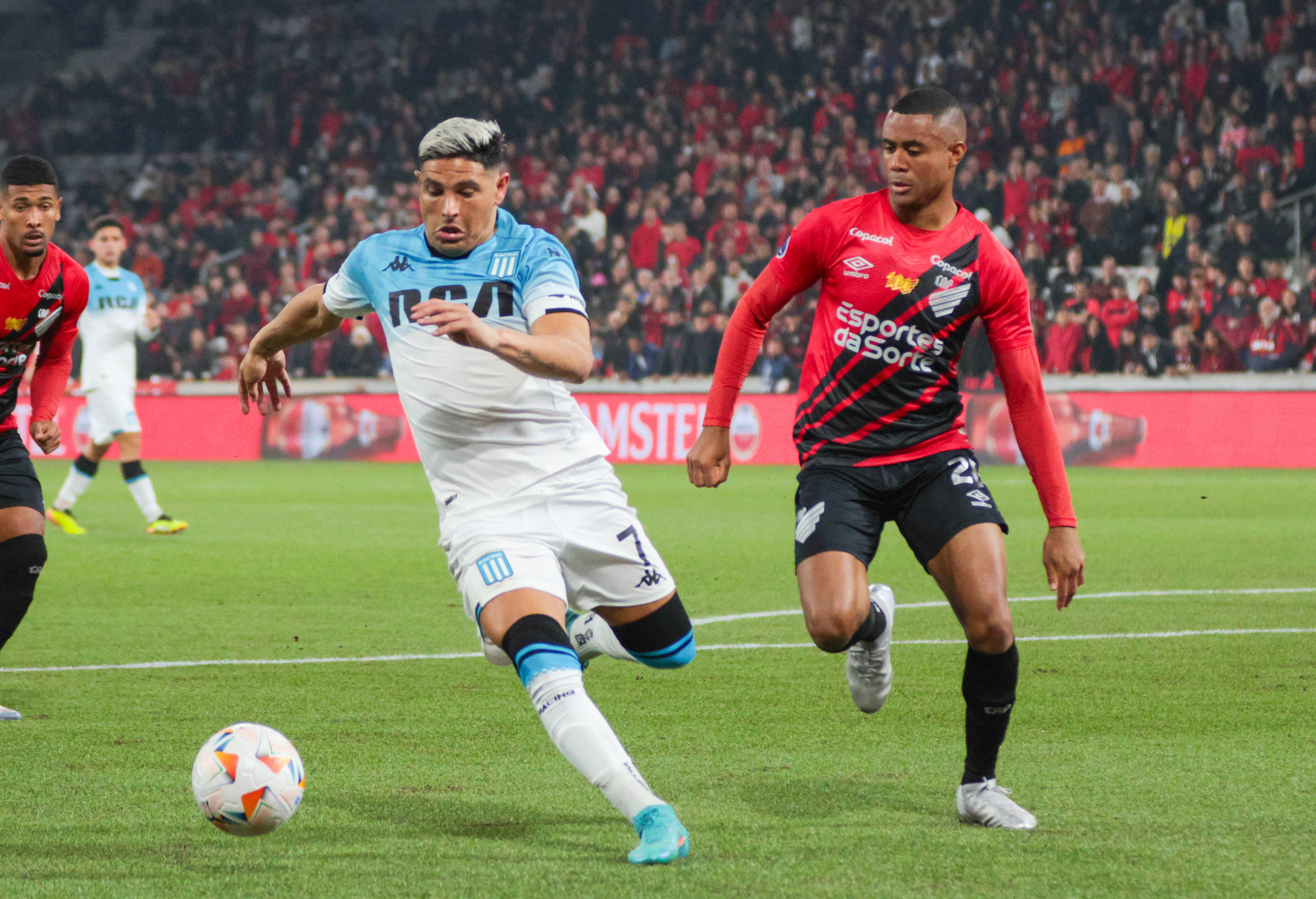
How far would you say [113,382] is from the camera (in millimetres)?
13711

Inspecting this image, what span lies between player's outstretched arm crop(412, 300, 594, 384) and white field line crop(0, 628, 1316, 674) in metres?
3.36

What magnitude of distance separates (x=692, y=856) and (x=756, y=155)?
24019 mm

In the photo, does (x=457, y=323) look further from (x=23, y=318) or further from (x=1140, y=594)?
(x=1140, y=594)

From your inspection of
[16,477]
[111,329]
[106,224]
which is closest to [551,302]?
[16,477]

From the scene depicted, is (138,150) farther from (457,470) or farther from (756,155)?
(457,470)

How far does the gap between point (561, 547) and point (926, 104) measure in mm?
1824

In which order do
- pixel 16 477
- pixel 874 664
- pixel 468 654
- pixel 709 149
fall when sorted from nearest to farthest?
pixel 874 664 → pixel 16 477 → pixel 468 654 → pixel 709 149

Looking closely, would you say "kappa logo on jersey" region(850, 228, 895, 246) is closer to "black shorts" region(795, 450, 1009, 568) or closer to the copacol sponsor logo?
the copacol sponsor logo

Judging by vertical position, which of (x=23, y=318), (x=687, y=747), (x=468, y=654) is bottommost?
(x=468, y=654)

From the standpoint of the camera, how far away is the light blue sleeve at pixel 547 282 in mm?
4535

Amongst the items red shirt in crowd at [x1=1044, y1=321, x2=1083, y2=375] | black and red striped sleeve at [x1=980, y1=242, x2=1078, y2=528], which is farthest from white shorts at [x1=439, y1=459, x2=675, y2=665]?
red shirt in crowd at [x1=1044, y1=321, x2=1083, y2=375]

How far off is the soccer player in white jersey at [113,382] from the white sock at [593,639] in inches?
336

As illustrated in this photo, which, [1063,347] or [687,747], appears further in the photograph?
[1063,347]

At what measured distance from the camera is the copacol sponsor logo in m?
5.07
